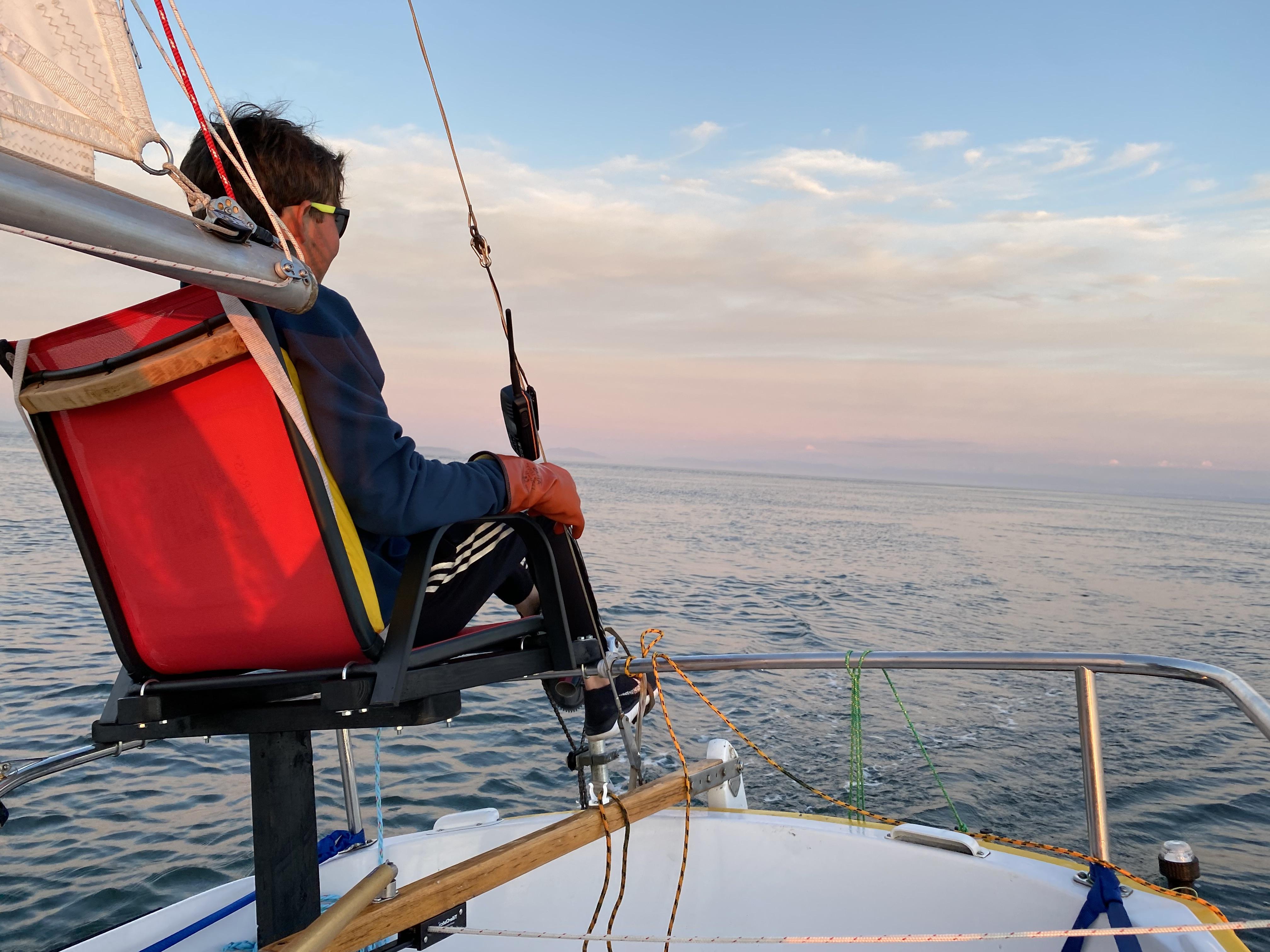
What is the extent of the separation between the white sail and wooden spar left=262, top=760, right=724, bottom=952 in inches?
42.7

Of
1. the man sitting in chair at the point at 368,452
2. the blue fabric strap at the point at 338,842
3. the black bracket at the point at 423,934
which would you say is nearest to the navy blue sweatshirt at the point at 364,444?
the man sitting in chair at the point at 368,452

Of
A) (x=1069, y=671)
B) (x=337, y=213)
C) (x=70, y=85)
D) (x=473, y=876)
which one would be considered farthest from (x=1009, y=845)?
(x=70, y=85)

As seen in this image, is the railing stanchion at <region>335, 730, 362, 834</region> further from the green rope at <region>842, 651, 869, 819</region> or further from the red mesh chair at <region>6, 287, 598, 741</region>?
the green rope at <region>842, 651, 869, 819</region>

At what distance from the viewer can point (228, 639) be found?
4.74 feet

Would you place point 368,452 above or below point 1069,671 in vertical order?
above

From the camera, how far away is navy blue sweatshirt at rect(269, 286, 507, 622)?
1.41 metres

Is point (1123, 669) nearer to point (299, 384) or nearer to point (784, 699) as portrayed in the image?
point (299, 384)

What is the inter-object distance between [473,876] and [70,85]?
4.33 ft

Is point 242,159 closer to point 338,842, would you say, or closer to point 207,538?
point 207,538

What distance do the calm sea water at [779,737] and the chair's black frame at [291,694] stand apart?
3201 millimetres

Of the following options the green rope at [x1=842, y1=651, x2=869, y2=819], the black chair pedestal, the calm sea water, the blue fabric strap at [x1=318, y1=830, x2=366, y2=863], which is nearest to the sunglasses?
the black chair pedestal

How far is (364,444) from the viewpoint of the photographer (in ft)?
4.74

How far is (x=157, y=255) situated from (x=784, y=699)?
7900mm

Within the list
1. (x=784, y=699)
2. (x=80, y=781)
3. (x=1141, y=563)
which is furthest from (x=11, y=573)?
(x=1141, y=563)
